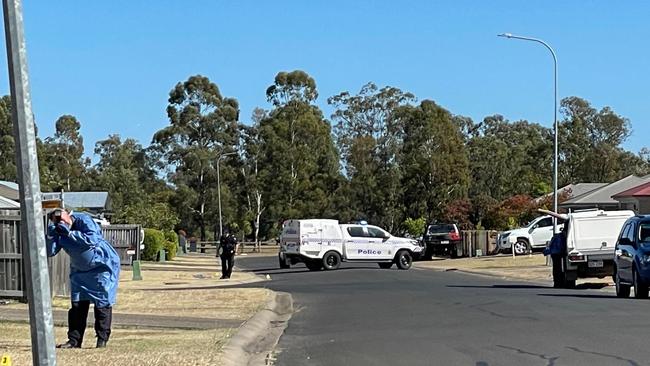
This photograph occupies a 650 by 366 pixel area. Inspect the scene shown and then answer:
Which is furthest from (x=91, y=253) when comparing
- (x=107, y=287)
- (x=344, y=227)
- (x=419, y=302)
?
(x=344, y=227)

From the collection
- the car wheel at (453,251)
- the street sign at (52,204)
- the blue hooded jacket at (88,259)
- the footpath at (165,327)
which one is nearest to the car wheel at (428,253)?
the car wheel at (453,251)

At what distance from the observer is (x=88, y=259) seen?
11648mm

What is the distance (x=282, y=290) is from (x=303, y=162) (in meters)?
54.7

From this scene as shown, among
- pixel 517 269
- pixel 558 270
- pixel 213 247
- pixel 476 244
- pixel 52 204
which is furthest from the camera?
pixel 213 247

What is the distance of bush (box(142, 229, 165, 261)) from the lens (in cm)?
5034

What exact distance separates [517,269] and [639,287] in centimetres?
1773

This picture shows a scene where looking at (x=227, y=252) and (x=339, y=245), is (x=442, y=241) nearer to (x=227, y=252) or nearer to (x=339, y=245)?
(x=339, y=245)

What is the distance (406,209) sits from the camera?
3194 inches

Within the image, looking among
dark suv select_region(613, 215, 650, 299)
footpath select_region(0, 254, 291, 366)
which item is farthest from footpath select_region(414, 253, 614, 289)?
footpath select_region(0, 254, 291, 366)

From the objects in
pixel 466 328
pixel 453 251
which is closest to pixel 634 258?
pixel 466 328

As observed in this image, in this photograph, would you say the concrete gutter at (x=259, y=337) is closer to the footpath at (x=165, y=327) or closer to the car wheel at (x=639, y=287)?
the footpath at (x=165, y=327)

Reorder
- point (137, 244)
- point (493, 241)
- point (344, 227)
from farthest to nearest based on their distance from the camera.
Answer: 1. point (493, 241)
2. point (137, 244)
3. point (344, 227)

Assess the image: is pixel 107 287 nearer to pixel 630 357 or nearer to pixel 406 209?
pixel 630 357

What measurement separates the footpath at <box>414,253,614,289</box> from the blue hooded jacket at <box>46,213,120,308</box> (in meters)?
18.7
